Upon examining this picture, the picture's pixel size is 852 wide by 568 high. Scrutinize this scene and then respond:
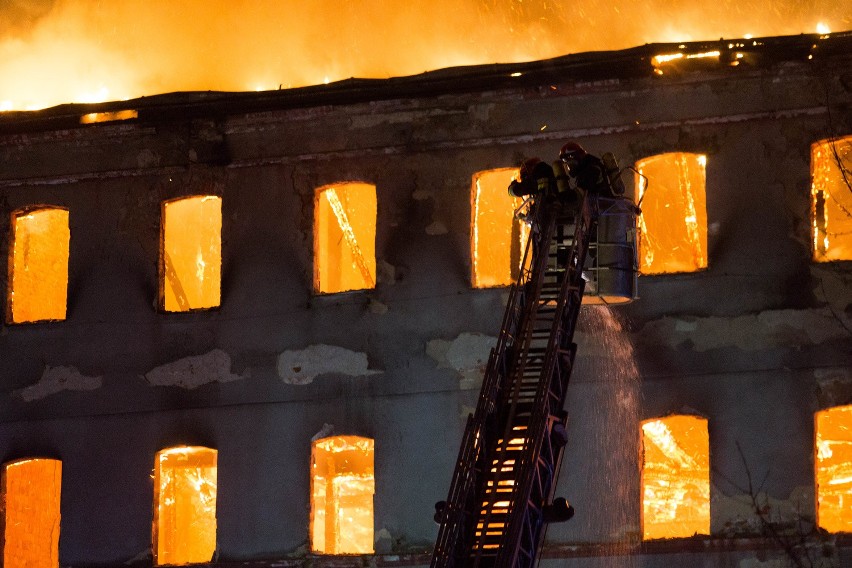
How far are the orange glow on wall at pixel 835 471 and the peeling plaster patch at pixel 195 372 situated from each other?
262 inches

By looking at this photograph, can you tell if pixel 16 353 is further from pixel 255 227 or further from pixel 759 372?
pixel 759 372

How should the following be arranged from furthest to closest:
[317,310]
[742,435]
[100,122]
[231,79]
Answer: [231,79] → [100,122] → [317,310] → [742,435]

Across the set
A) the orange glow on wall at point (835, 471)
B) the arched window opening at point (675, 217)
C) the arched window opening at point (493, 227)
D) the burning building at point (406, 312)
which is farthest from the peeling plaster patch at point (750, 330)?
the arched window opening at point (493, 227)

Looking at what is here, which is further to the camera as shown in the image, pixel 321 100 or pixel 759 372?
pixel 321 100

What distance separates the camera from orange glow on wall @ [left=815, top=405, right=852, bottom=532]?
1588 cm

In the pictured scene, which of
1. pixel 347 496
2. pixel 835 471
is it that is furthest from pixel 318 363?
pixel 835 471

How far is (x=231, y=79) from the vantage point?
19875 millimetres


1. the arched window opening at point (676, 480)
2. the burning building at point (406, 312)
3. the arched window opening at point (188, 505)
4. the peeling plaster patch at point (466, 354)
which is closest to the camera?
the burning building at point (406, 312)

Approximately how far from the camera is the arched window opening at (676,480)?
17609 mm

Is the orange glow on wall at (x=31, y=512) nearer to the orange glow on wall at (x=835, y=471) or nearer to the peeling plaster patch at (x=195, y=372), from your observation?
the peeling plaster patch at (x=195, y=372)

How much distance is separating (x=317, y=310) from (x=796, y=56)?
6058 mm

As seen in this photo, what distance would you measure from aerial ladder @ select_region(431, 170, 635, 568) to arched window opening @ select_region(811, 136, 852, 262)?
11.7 ft

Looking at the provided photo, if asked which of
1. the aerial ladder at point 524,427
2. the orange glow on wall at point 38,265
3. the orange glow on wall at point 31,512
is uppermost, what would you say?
the orange glow on wall at point 38,265

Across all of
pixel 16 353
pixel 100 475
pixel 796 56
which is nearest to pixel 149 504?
pixel 100 475
